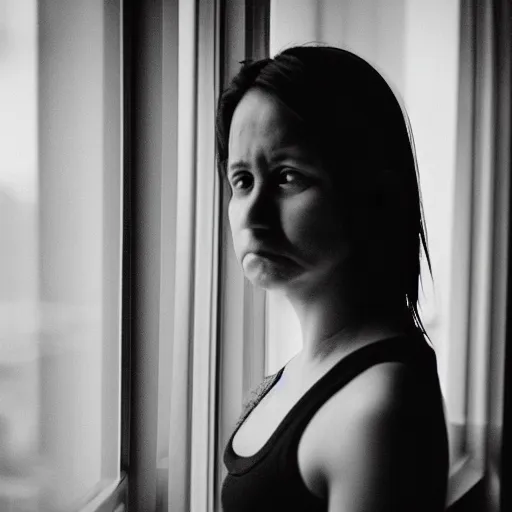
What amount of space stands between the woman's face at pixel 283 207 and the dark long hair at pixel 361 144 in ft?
0.04

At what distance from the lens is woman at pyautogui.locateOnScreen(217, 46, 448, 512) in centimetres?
45

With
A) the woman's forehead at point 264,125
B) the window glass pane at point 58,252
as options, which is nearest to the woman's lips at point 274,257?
the woman's forehead at point 264,125

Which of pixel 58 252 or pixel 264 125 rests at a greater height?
pixel 264 125

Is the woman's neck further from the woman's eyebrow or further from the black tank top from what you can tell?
the woman's eyebrow

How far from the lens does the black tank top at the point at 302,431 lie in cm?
42

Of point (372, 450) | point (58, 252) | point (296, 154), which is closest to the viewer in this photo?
point (372, 450)

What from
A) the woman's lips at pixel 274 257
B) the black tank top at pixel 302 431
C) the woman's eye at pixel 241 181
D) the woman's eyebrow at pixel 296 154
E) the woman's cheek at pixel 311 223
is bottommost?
the black tank top at pixel 302 431

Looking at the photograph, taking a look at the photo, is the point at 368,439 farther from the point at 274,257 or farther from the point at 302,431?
the point at 274,257

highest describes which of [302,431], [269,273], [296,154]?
[296,154]

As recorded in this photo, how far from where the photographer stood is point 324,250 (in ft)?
1.72

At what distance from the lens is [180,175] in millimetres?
1275

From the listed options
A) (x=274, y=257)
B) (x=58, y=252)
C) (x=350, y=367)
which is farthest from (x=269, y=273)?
(x=58, y=252)

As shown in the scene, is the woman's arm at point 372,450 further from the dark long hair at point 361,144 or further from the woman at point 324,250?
the dark long hair at point 361,144

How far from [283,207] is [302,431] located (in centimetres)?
21
